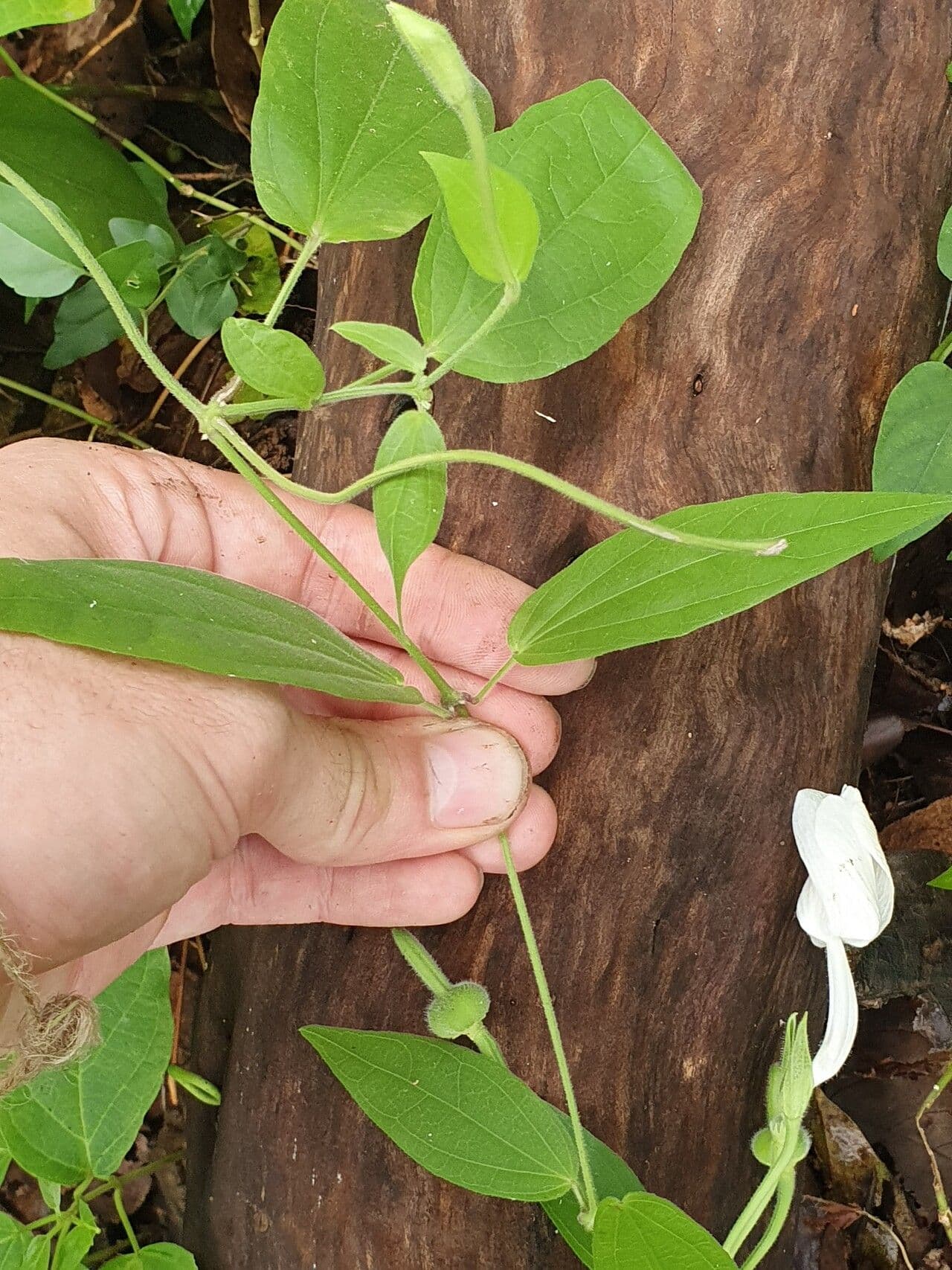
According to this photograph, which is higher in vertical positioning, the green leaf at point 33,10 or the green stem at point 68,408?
the green leaf at point 33,10

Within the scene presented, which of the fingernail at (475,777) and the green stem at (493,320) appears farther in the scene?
the fingernail at (475,777)

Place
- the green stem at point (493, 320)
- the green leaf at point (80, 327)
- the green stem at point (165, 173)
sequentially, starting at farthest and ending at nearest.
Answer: the green stem at point (165, 173) < the green leaf at point (80, 327) < the green stem at point (493, 320)

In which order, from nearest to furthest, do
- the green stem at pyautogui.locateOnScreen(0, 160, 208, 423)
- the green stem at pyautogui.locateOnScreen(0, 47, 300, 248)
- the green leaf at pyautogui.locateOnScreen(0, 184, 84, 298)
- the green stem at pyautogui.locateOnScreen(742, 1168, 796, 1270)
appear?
the green stem at pyautogui.locateOnScreen(0, 160, 208, 423)
the green stem at pyautogui.locateOnScreen(742, 1168, 796, 1270)
the green leaf at pyautogui.locateOnScreen(0, 184, 84, 298)
the green stem at pyautogui.locateOnScreen(0, 47, 300, 248)

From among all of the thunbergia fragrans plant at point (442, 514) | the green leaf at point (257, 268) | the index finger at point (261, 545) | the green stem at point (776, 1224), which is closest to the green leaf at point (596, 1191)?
the thunbergia fragrans plant at point (442, 514)

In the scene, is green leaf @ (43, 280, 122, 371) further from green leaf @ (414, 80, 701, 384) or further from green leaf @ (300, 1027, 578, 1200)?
green leaf @ (300, 1027, 578, 1200)

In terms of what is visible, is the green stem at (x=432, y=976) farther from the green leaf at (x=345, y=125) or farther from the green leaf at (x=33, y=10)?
the green leaf at (x=33, y=10)

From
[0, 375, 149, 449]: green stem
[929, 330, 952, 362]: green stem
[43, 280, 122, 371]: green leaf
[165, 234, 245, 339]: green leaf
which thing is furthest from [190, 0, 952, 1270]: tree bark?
[0, 375, 149, 449]: green stem

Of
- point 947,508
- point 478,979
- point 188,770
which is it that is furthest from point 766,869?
point 188,770

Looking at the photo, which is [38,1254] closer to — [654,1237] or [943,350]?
[654,1237]
